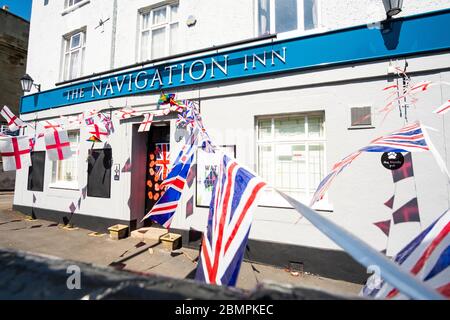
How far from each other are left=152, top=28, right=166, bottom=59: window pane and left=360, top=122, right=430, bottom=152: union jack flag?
627 cm

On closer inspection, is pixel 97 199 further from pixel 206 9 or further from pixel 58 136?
pixel 206 9

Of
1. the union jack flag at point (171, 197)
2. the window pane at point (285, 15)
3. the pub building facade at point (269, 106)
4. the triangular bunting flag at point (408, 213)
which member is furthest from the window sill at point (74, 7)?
the triangular bunting flag at point (408, 213)

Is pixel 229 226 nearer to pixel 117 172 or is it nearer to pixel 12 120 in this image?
pixel 117 172

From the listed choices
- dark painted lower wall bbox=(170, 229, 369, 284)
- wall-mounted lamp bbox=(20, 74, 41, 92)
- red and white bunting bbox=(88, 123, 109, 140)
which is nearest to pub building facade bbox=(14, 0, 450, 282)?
dark painted lower wall bbox=(170, 229, 369, 284)

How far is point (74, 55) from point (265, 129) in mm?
8067

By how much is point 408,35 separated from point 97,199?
8410 mm

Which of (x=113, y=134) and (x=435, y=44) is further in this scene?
(x=113, y=134)

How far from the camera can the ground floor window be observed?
4723 mm

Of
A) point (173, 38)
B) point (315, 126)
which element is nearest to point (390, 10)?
point (315, 126)

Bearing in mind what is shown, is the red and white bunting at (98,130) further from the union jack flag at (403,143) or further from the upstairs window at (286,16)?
the union jack flag at (403,143)

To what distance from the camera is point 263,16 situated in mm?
5602

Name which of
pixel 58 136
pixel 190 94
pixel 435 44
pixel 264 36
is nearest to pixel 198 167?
pixel 190 94
